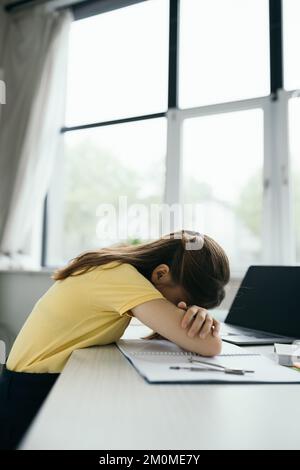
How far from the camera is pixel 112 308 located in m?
0.84

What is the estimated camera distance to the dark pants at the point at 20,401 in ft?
2.64

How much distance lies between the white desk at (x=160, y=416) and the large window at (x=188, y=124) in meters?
1.92

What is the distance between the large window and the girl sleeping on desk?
150 centimetres

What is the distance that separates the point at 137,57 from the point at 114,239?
4.62 feet

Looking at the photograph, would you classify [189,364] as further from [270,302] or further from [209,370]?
[270,302]

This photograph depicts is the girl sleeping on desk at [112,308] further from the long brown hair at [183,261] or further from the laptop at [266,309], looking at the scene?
the laptop at [266,309]

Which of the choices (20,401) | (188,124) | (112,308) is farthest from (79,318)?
(188,124)

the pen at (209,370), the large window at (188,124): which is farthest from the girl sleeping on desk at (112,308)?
the large window at (188,124)

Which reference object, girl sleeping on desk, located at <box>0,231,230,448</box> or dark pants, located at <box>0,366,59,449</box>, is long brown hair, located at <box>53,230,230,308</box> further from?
dark pants, located at <box>0,366,59,449</box>

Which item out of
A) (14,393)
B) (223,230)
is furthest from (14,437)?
(223,230)
